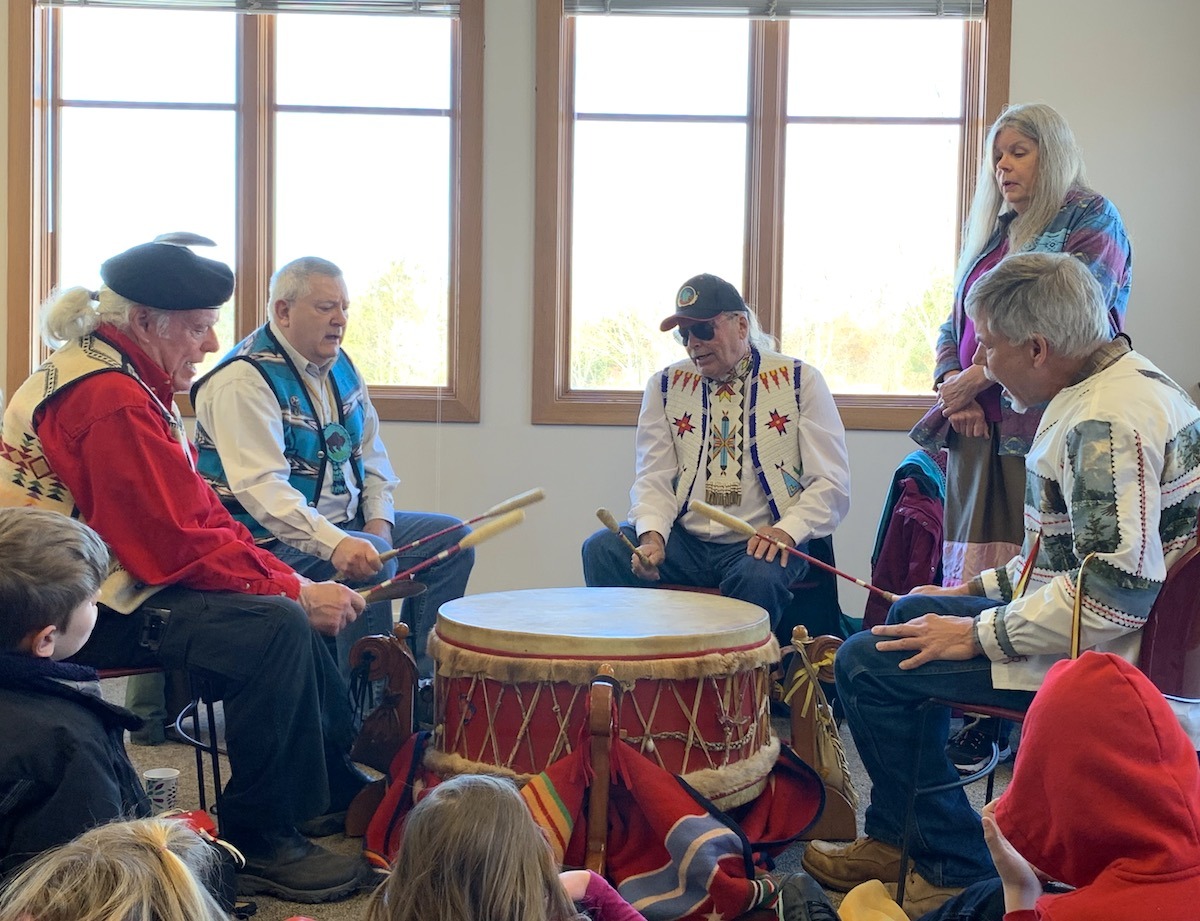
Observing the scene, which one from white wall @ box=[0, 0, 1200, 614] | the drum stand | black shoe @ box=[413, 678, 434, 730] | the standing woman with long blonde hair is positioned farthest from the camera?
white wall @ box=[0, 0, 1200, 614]

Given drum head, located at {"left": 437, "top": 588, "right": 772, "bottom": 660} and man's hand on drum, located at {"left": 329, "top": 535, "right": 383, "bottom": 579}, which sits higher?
man's hand on drum, located at {"left": 329, "top": 535, "right": 383, "bottom": 579}

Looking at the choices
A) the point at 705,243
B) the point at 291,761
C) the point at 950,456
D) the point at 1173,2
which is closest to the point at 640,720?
the point at 291,761

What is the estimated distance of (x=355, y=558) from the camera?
114 inches

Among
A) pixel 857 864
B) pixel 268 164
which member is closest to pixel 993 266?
pixel 857 864

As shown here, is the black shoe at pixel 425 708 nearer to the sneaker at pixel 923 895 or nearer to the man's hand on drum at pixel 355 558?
the man's hand on drum at pixel 355 558

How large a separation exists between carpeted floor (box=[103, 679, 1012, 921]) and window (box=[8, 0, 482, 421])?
151cm

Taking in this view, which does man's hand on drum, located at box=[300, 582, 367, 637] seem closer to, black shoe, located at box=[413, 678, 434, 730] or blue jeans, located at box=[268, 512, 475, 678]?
black shoe, located at box=[413, 678, 434, 730]

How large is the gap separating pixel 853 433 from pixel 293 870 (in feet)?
8.63

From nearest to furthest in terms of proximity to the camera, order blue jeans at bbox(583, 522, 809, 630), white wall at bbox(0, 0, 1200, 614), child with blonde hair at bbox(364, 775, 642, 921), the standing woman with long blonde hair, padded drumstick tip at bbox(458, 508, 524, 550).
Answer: child with blonde hair at bbox(364, 775, 642, 921), padded drumstick tip at bbox(458, 508, 524, 550), the standing woman with long blonde hair, blue jeans at bbox(583, 522, 809, 630), white wall at bbox(0, 0, 1200, 614)

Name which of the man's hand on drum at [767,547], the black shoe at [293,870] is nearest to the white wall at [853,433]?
the man's hand on drum at [767,547]

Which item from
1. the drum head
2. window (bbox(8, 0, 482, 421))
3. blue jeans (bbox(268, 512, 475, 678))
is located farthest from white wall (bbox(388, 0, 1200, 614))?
the drum head

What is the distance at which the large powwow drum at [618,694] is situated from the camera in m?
2.22

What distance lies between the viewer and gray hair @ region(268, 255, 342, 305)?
3.18m

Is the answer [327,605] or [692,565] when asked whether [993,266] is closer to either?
[692,565]
